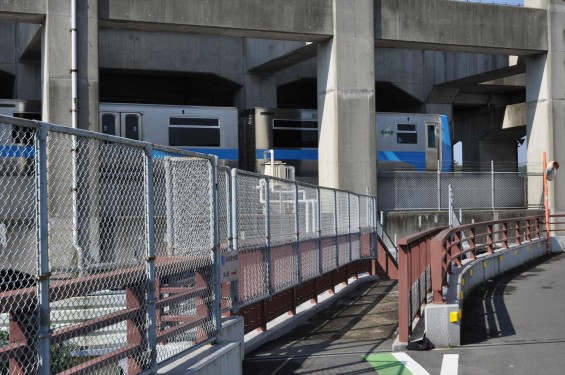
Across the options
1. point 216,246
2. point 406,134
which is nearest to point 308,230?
point 216,246

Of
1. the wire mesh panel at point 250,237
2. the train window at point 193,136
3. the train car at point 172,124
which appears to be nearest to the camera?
the wire mesh panel at point 250,237

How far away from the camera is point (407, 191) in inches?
1116

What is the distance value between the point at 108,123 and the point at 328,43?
305 inches

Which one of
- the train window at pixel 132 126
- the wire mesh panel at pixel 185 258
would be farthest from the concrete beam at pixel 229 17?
the wire mesh panel at pixel 185 258

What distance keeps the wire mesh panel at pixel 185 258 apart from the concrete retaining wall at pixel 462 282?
3.72m

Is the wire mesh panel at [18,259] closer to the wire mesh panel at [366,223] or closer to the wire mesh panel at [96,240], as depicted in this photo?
the wire mesh panel at [96,240]

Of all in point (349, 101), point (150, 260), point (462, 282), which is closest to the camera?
point (150, 260)

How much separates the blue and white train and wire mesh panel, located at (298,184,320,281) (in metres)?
12.5

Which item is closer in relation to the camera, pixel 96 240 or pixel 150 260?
pixel 96 240

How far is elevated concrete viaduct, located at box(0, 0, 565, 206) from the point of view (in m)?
22.1

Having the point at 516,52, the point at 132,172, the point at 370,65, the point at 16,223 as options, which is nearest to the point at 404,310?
the point at 132,172

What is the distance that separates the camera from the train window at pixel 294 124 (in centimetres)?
2884

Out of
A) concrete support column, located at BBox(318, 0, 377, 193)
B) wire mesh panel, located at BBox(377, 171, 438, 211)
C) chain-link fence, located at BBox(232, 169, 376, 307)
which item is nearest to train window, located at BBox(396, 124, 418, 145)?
wire mesh panel, located at BBox(377, 171, 438, 211)

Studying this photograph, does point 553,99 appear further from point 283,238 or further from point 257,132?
point 283,238
